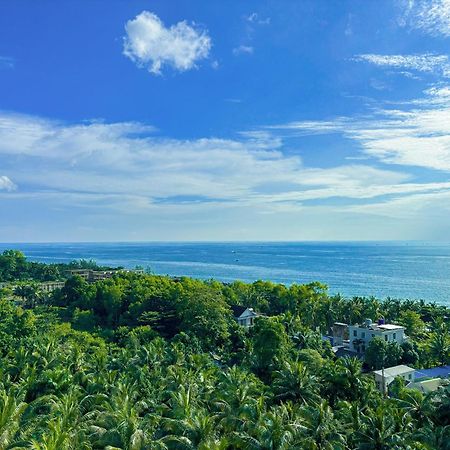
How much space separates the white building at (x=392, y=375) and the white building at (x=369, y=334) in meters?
6.96

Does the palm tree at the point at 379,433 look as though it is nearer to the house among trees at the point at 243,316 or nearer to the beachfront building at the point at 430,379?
the beachfront building at the point at 430,379

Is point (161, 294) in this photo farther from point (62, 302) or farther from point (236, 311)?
point (62, 302)

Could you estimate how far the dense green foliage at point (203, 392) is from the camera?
19.6 m

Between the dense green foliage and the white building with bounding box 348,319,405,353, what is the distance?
194cm

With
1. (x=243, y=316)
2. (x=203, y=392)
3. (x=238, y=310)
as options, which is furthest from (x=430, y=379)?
(x=238, y=310)

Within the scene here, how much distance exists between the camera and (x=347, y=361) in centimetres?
2927

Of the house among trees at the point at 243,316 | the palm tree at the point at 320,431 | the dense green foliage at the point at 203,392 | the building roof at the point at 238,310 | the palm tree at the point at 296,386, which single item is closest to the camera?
the dense green foliage at the point at 203,392

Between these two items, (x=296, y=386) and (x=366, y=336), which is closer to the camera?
(x=296, y=386)

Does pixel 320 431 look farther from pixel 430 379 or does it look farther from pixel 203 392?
pixel 430 379

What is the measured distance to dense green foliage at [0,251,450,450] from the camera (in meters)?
19.6

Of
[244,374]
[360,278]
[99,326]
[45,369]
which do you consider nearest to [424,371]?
[244,374]

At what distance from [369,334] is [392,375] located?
1036cm

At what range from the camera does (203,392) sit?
86.3 feet

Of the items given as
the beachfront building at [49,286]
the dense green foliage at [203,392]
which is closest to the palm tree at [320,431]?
the dense green foliage at [203,392]
